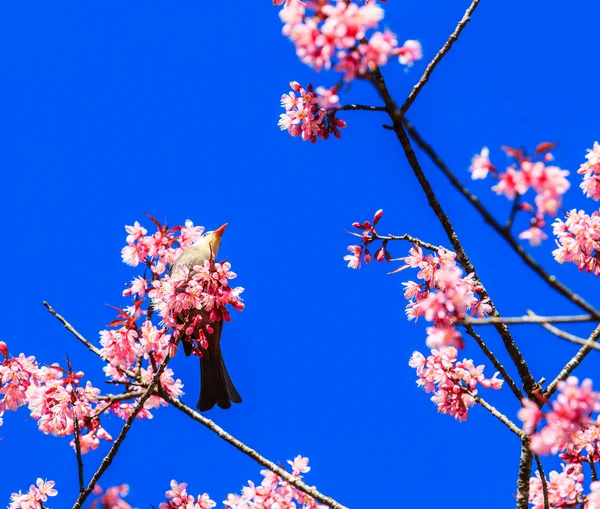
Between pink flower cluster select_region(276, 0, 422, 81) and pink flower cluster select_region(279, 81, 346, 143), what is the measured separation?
4.59 feet

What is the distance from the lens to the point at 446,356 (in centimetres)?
458

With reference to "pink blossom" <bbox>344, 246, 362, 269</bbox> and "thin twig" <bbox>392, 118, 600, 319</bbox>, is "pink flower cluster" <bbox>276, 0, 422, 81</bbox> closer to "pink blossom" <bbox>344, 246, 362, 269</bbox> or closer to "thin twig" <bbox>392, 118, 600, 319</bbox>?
"thin twig" <bbox>392, 118, 600, 319</bbox>

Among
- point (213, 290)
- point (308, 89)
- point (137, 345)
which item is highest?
point (308, 89)

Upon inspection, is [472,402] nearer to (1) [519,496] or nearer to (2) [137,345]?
(1) [519,496]

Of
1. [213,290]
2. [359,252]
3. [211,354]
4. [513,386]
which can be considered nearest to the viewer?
[513,386]

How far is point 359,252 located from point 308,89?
107 centimetres

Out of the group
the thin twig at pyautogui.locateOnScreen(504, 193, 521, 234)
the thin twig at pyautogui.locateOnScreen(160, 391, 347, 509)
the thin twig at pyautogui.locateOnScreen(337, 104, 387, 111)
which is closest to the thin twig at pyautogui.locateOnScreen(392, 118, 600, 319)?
the thin twig at pyautogui.locateOnScreen(504, 193, 521, 234)

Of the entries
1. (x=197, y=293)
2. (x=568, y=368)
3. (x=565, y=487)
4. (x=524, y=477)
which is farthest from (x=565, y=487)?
(x=197, y=293)

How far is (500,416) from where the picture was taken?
427 cm

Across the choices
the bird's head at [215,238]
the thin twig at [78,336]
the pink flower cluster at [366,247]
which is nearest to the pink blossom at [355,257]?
the pink flower cluster at [366,247]

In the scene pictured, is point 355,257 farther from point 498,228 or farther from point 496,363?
point 498,228

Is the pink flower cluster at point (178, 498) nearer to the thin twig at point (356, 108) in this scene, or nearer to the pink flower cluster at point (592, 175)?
the thin twig at point (356, 108)

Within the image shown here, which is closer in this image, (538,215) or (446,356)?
(538,215)

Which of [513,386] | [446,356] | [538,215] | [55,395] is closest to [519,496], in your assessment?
[513,386]
